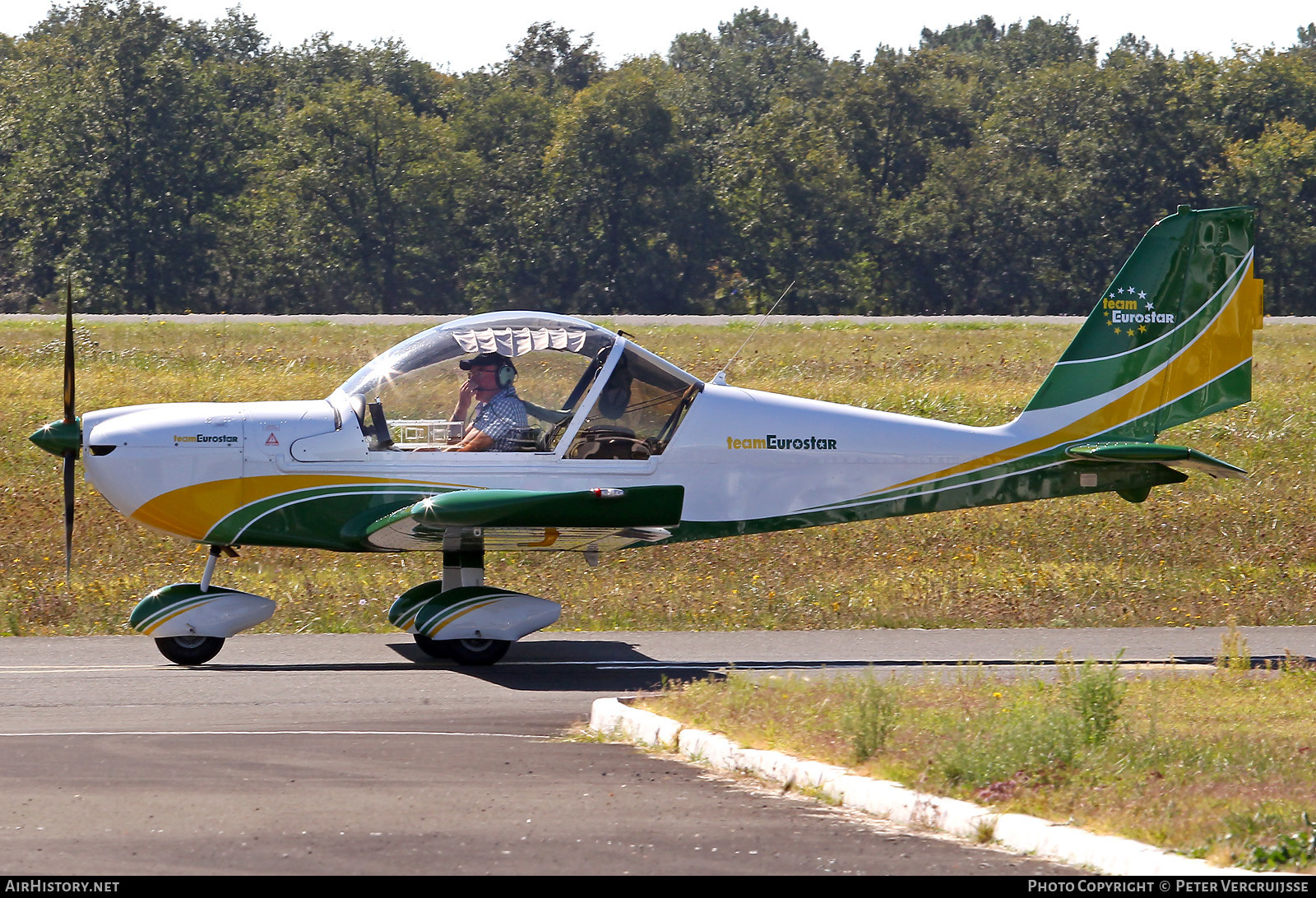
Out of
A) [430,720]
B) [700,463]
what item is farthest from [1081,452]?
[430,720]

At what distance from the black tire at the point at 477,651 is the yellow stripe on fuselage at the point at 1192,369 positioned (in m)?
4.42

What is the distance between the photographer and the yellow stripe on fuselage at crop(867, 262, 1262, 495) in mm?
11305

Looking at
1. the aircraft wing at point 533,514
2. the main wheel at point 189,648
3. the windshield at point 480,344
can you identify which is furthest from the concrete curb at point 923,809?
the main wheel at point 189,648

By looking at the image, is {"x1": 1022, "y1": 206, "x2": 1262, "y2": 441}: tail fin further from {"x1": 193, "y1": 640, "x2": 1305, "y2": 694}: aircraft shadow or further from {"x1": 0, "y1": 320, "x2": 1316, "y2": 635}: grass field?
{"x1": 193, "y1": 640, "x2": 1305, "y2": 694}: aircraft shadow

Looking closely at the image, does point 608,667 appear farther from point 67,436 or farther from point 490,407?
point 67,436

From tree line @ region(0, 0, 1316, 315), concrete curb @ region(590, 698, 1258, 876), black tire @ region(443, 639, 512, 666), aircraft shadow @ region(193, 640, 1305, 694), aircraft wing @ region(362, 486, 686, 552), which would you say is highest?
tree line @ region(0, 0, 1316, 315)

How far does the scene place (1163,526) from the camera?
16.5 m

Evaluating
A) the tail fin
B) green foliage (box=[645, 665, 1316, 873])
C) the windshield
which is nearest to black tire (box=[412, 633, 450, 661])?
the windshield

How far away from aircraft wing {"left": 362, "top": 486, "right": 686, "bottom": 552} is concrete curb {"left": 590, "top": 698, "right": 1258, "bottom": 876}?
6.73ft

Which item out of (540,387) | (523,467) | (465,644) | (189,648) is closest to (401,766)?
(465,644)

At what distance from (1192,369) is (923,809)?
7065 millimetres

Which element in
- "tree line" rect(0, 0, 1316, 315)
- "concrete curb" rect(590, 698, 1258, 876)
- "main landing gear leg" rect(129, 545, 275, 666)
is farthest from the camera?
"tree line" rect(0, 0, 1316, 315)

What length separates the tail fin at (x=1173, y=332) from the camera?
37.5 feet

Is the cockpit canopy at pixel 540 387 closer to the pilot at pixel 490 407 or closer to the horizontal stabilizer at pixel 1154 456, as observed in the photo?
the pilot at pixel 490 407
